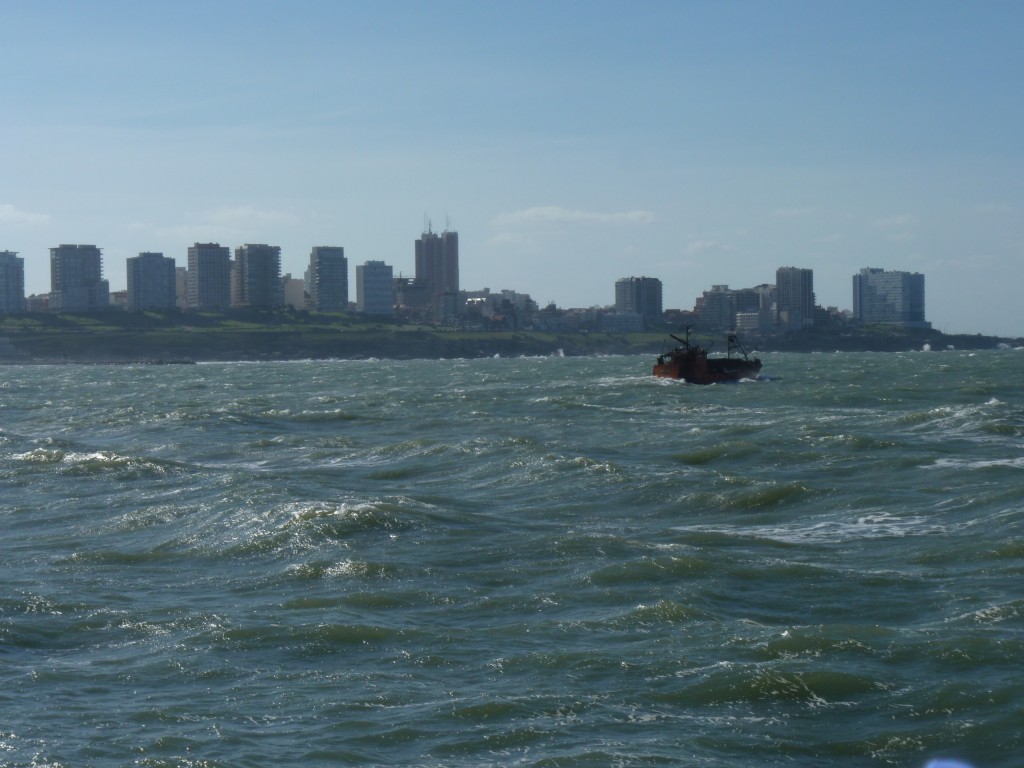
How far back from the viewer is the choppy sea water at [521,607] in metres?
14.4

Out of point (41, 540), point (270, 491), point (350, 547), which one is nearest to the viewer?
point (350, 547)

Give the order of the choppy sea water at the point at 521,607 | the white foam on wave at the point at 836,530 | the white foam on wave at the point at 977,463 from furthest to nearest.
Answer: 1. the white foam on wave at the point at 977,463
2. the white foam on wave at the point at 836,530
3. the choppy sea water at the point at 521,607

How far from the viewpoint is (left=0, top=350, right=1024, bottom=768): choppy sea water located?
47.1 feet

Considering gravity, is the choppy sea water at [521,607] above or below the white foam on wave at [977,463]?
below

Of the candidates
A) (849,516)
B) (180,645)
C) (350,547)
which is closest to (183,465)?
(350,547)

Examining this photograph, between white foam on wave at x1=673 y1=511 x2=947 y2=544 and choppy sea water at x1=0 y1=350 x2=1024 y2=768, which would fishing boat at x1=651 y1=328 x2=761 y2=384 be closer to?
choppy sea water at x1=0 y1=350 x2=1024 y2=768

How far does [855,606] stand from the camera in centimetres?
1983

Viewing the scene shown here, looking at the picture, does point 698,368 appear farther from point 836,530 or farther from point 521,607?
point 521,607

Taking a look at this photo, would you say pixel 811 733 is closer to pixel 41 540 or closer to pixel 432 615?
pixel 432 615

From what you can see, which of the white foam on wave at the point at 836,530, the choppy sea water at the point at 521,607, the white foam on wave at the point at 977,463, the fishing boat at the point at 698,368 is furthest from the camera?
the fishing boat at the point at 698,368

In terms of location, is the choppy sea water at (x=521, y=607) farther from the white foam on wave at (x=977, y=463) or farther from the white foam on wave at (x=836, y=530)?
the white foam on wave at (x=977, y=463)

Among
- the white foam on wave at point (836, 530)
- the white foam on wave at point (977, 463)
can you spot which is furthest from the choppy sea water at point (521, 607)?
the white foam on wave at point (977, 463)

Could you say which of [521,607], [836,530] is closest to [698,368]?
[836,530]

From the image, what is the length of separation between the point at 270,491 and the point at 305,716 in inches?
680
